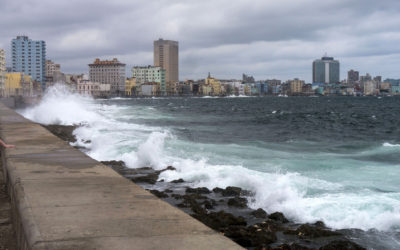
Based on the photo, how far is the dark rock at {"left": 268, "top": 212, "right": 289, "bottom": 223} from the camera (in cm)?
702

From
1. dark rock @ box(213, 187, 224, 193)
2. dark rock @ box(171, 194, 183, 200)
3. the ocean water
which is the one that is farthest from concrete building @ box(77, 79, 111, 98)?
dark rock @ box(171, 194, 183, 200)

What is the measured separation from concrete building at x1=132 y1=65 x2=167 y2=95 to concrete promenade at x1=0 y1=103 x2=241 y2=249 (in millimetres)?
185772

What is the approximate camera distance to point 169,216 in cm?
362

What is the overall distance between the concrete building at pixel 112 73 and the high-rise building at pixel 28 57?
102 feet

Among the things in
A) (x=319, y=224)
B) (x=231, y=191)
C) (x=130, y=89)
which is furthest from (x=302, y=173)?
(x=130, y=89)

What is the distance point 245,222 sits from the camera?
6574mm

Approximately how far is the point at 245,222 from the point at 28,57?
564 ft

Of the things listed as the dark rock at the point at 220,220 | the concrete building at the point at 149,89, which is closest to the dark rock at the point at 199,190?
the dark rock at the point at 220,220

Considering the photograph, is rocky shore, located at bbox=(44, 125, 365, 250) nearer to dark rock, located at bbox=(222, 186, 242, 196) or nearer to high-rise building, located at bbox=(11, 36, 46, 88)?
dark rock, located at bbox=(222, 186, 242, 196)

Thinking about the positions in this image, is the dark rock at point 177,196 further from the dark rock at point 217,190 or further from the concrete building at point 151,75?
the concrete building at point 151,75

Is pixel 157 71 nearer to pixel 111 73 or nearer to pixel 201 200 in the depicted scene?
pixel 111 73

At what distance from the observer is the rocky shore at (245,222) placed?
577 centimetres

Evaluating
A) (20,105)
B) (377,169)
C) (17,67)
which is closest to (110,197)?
(377,169)

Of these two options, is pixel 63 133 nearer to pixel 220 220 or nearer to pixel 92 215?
pixel 220 220
